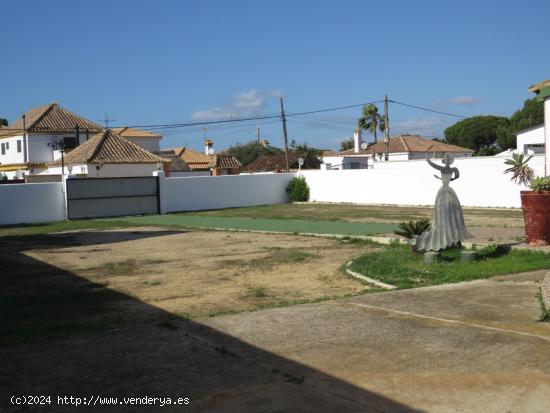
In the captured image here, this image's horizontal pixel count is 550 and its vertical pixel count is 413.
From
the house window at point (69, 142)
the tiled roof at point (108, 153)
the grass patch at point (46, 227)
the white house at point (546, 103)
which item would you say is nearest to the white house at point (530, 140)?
the tiled roof at point (108, 153)

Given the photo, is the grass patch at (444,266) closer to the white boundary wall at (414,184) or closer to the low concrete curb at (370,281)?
the low concrete curb at (370,281)

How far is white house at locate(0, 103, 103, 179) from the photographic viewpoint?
6800cm

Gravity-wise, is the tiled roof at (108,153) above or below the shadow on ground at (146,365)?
above

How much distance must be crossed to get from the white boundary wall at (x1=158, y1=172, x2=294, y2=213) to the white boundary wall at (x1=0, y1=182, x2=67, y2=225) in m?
5.36

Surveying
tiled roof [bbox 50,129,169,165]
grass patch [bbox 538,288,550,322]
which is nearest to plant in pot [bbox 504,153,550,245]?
grass patch [bbox 538,288,550,322]

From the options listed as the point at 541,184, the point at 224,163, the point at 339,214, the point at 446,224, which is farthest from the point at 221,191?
the point at 224,163

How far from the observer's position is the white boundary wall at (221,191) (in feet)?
120

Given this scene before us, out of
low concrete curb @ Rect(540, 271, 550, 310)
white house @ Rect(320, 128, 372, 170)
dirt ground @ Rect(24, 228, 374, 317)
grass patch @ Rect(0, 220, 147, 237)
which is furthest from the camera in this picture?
white house @ Rect(320, 128, 372, 170)

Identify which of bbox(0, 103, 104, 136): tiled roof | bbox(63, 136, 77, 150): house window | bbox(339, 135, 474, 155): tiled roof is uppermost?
bbox(0, 103, 104, 136): tiled roof

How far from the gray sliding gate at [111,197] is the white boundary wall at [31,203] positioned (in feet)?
1.63

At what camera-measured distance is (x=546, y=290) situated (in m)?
9.46

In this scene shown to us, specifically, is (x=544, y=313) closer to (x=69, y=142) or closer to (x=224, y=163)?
(x=224, y=163)

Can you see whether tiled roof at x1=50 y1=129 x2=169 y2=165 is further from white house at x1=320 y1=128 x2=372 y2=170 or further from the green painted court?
white house at x1=320 y1=128 x2=372 y2=170

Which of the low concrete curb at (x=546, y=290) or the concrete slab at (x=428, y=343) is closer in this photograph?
the concrete slab at (x=428, y=343)
